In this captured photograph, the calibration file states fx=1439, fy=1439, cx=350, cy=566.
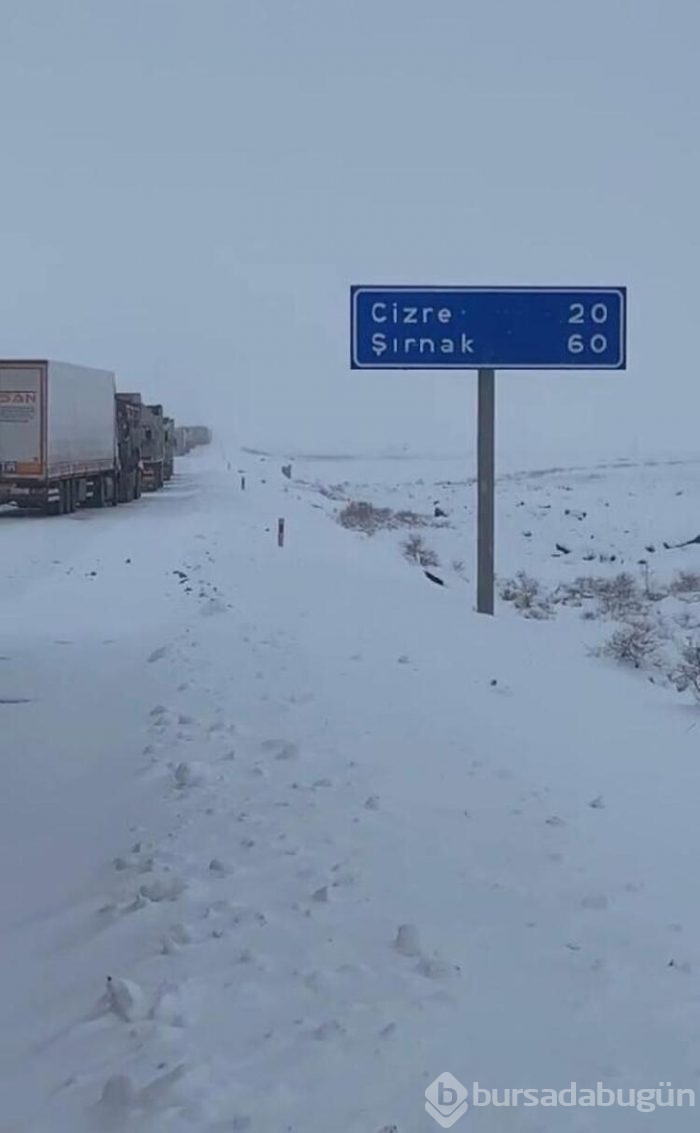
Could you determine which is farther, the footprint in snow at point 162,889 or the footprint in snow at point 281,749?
the footprint in snow at point 281,749

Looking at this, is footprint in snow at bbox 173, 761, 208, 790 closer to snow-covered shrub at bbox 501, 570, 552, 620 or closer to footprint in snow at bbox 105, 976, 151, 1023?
footprint in snow at bbox 105, 976, 151, 1023

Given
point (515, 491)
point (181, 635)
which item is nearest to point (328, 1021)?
point (181, 635)

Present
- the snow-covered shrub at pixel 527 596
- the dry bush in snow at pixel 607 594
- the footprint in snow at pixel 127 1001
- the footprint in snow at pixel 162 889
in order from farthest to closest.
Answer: the dry bush in snow at pixel 607 594 < the snow-covered shrub at pixel 527 596 < the footprint in snow at pixel 162 889 < the footprint in snow at pixel 127 1001

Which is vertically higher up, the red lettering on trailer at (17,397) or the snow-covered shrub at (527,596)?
the red lettering on trailer at (17,397)

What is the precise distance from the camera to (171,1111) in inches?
165

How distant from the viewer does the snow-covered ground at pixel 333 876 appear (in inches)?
176

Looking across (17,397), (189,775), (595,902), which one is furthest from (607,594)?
(595,902)

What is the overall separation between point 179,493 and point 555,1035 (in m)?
46.5

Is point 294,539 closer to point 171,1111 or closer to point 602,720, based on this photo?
point 602,720

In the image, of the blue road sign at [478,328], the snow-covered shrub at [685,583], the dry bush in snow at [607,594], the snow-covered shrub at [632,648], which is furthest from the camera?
the snow-covered shrub at [685,583]

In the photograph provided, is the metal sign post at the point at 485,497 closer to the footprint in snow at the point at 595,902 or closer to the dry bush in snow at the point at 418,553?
the footprint in snow at the point at 595,902

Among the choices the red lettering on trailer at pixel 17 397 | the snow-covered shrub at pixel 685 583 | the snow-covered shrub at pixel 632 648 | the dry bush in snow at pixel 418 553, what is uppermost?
the red lettering on trailer at pixel 17 397

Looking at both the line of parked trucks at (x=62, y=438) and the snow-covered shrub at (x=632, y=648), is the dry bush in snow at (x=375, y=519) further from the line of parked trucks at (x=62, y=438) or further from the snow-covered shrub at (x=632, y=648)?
the snow-covered shrub at (x=632, y=648)

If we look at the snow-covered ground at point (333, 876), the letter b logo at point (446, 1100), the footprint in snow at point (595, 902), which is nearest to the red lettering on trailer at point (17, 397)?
the snow-covered ground at point (333, 876)
